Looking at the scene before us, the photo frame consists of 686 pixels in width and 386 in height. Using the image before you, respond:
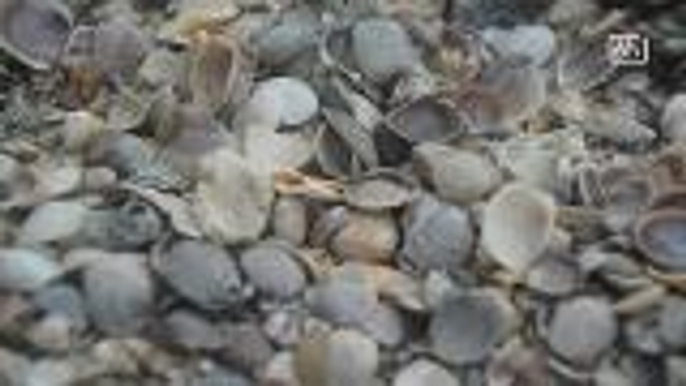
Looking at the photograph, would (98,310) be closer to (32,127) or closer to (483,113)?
(32,127)

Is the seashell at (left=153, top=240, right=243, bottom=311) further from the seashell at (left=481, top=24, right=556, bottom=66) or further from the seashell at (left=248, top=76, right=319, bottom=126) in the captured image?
the seashell at (left=481, top=24, right=556, bottom=66)

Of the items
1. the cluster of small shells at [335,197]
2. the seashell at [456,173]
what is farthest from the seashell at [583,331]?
the seashell at [456,173]

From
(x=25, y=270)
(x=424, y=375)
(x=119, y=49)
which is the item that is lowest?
(x=424, y=375)

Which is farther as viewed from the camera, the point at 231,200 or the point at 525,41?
the point at 525,41

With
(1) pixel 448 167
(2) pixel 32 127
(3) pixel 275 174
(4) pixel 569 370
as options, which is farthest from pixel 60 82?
(4) pixel 569 370

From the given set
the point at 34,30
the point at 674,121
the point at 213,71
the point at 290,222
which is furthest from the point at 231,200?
the point at 674,121

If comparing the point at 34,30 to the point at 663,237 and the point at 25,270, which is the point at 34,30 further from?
the point at 663,237

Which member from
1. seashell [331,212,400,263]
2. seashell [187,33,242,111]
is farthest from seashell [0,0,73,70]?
seashell [331,212,400,263]
